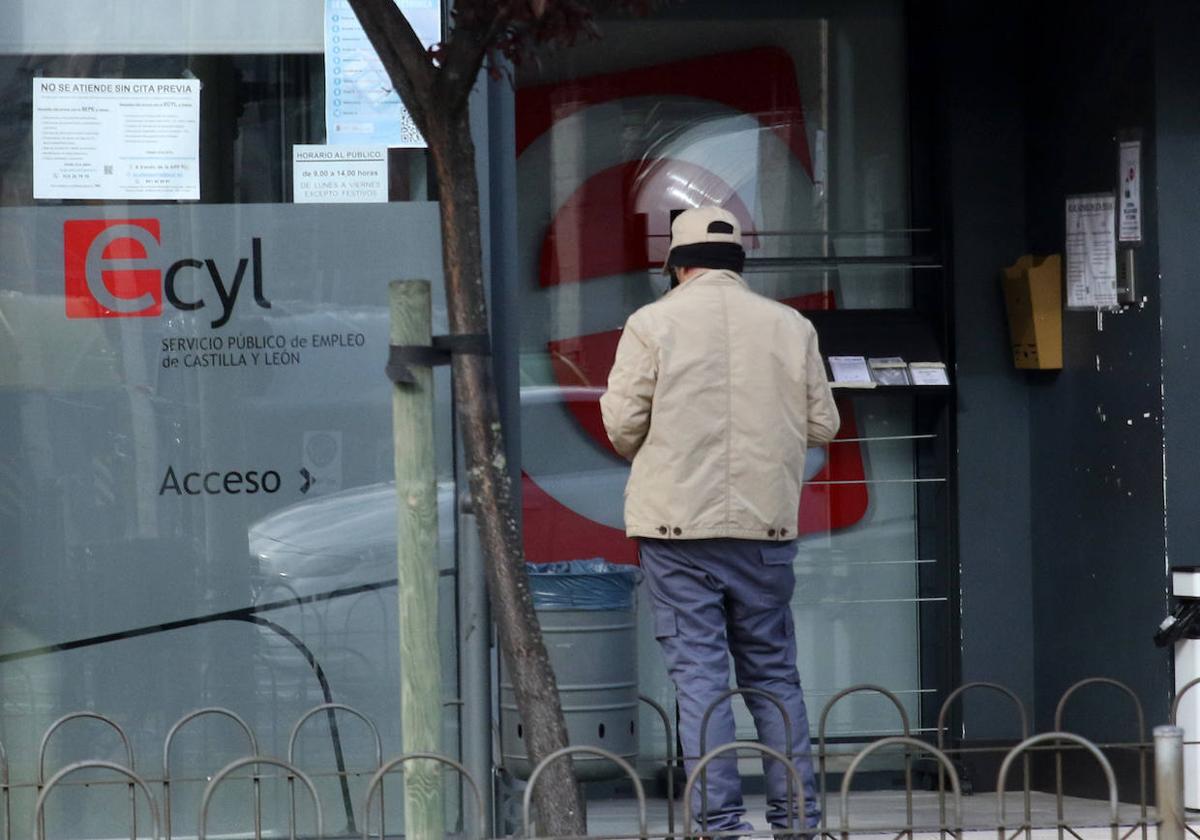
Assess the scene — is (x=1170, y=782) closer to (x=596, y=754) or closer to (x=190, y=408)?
(x=596, y=754)

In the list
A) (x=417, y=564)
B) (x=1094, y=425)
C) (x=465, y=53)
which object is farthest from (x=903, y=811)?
(x=465, y=53)

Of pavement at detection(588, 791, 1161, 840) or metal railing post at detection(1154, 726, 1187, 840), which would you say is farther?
pavement at detection(588, 791, 1161, 840)

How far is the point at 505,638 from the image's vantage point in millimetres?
3643

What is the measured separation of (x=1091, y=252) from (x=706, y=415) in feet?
7.00

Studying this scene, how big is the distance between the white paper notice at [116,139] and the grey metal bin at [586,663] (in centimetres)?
169

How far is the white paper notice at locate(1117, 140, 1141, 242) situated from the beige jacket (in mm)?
1738

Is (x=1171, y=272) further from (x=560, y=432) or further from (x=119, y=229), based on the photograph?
(x=119, y=229)

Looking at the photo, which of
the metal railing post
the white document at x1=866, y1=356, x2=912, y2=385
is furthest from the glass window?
the metal railing post

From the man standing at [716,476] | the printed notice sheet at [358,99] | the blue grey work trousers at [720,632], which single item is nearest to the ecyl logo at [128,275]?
the printed notice sheet at [358,99]

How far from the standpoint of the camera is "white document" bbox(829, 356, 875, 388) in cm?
655

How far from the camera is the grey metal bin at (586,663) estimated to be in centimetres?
516

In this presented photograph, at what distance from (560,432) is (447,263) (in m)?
3.10

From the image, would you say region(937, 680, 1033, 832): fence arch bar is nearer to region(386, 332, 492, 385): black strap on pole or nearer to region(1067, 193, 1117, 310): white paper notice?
region(386, 332, 492, 385): black strap on pole

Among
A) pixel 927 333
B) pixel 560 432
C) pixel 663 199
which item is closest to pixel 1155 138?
pixel 927 333
